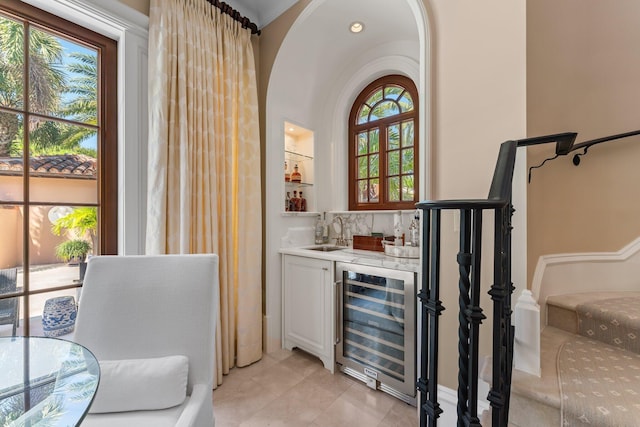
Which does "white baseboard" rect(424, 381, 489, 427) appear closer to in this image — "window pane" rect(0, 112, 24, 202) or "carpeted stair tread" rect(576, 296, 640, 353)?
"carpeted stair tread" rect(576, 296, 640, 353)

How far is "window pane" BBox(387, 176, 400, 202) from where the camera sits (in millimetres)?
2602

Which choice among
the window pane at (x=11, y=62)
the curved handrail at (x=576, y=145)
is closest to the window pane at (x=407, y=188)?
the curved handrail at (x=576, y=145)

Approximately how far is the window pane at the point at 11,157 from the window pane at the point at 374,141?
2.60 metres

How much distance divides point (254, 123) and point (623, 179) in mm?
2496

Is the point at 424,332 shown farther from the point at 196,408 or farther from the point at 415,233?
the point at 415,233

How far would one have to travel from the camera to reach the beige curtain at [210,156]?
1737 millimetres

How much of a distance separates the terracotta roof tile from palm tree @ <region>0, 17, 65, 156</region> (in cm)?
6

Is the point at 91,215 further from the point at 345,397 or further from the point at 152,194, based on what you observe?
the point at 345,397

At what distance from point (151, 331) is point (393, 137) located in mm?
2468

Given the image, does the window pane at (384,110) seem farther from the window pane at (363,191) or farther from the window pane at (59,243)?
the window pane at (59,243)

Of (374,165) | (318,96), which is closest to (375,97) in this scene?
(318,96)

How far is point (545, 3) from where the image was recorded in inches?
51.8

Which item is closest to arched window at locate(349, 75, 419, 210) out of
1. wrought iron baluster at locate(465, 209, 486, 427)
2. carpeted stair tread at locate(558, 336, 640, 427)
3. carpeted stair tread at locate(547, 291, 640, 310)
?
carpeted stair tread at locate(547, 291, 640, 310)

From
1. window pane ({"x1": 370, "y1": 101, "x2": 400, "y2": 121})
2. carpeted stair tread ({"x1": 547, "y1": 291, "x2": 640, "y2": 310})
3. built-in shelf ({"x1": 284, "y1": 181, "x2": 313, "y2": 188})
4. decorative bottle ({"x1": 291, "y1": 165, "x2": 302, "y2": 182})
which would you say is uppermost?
window pane ({"x1": 370, "y1": 101, "x2": 400, "y2": 121})
